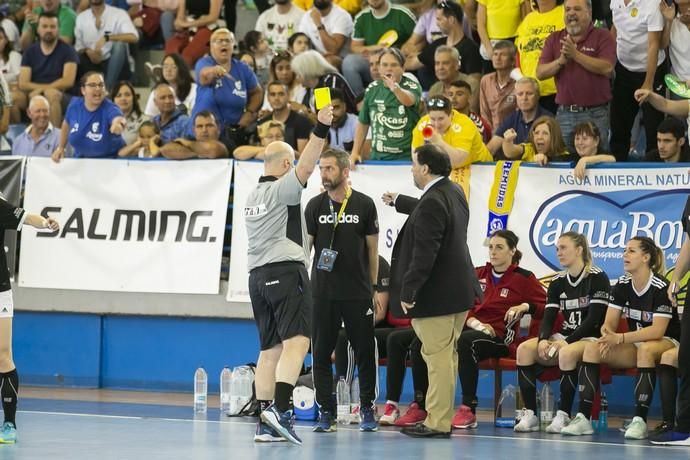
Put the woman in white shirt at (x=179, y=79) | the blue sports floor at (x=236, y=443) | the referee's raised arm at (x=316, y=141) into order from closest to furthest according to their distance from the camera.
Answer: the blue sports floor at (x=236, y=443) → the referee's raised arm at (x=316, y=141) → the woman in white shirt at (x=179, y=79)

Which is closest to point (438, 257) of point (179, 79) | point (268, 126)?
point (268, 126)

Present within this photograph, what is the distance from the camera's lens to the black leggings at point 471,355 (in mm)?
10758

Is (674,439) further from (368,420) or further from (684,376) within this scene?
(368,420)

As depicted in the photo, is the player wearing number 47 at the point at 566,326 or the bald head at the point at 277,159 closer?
the bald head at the point at 277,159

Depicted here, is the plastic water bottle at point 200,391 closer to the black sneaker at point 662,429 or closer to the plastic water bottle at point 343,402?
the plastic water bottle at point 343,402

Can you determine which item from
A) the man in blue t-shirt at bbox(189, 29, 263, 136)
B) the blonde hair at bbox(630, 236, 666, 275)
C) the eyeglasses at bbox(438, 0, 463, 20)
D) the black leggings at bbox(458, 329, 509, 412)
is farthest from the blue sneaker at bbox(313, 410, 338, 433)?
the eyeglasses at bbox(438, 0, 463, 20)

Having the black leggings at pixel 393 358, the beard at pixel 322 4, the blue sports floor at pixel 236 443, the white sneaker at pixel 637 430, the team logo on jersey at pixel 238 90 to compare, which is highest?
the beard at pixel 322 4

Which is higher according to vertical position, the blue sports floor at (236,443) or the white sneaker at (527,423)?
the white sneaker at (527,423)

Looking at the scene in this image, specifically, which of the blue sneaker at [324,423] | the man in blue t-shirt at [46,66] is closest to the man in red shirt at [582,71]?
the blue sneaker at [324,423]

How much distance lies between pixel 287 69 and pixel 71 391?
4.19 metres

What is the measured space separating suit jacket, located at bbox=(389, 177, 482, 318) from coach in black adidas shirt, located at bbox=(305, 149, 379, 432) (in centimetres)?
59

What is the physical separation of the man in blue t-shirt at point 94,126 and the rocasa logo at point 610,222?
4736mm

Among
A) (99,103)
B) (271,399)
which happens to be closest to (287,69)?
(99,103)

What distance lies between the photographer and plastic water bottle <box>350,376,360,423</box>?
36.2 feet
